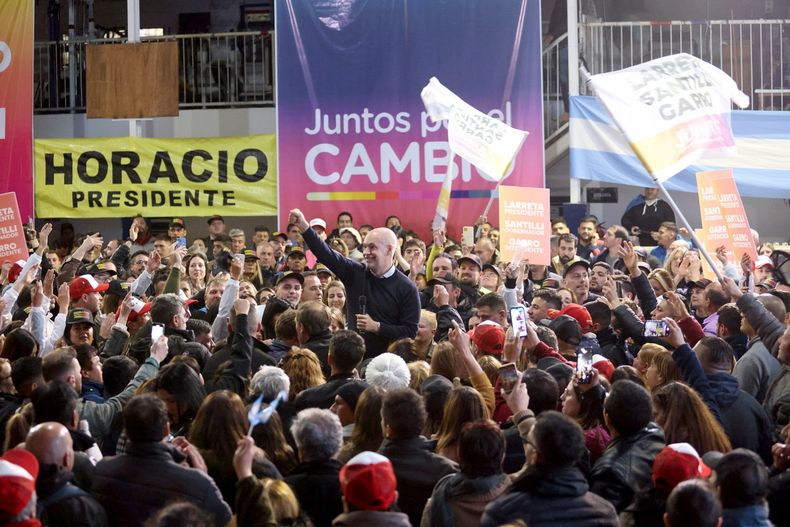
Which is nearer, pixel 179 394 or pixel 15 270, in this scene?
pixel 179 394

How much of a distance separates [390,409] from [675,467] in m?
1.32

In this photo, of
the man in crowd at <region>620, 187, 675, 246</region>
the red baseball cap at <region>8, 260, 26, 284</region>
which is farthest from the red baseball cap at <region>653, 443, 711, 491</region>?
the man in crowd at <region>620, 187, 675, 246</region>

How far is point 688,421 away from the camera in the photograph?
585 cm

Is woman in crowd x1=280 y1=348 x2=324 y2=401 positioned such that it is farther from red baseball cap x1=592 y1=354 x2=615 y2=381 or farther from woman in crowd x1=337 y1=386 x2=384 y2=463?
red baseball cap x1=592 y1=354 x2=615 y2=381

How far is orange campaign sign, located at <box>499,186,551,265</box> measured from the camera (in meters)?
12.2

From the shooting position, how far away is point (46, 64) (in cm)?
2212

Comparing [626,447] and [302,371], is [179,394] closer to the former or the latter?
[302,371]

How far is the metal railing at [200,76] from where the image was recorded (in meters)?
19.7

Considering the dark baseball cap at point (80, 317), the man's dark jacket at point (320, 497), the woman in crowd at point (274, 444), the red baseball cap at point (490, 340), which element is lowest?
the man's dark jacket at point (320, 497)

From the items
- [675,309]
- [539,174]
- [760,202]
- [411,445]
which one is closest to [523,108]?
[539,174]

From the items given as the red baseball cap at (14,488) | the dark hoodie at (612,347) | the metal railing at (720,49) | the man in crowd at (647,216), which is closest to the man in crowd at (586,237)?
the man in crowd at (647,216)

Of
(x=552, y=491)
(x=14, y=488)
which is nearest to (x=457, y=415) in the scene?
(x=552, y=491)

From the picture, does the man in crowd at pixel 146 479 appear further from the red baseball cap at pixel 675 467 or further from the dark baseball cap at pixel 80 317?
the dark baseball cap at pixel 80 317

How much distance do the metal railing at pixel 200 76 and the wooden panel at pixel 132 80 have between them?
3.03 feet
